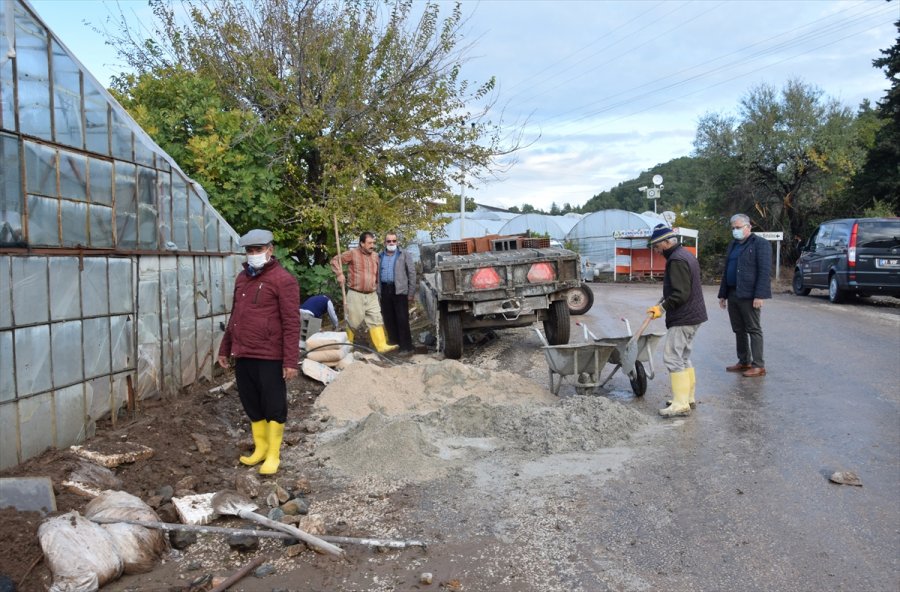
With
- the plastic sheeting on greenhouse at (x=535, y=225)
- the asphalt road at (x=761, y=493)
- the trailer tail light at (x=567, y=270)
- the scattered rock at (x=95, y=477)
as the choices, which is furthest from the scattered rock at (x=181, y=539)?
the plastic sheeting on greenhouse at (x=535, y=225)

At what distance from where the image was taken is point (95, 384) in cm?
604

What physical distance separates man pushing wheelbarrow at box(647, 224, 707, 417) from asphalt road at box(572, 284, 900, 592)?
42cm

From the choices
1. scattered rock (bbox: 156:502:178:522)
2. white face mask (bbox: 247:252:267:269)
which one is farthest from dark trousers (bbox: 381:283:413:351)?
scattered rock (bbox: 156:502:178:522)

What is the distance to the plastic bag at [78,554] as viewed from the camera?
3.73m

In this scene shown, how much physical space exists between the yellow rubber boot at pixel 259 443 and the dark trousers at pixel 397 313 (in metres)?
5.08

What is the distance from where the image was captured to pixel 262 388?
578cm

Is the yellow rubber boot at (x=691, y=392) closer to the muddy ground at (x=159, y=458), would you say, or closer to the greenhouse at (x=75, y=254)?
the muddy ground at (x=159, y=458)

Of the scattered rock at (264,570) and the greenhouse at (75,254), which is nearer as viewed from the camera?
the scattered rock at (264,570)

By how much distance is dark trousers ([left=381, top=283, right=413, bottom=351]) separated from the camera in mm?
10953

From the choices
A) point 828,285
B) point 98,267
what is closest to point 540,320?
point 98,267

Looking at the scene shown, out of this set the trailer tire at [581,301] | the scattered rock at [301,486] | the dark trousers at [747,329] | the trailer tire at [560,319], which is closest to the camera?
the scattered rock at [301,486]

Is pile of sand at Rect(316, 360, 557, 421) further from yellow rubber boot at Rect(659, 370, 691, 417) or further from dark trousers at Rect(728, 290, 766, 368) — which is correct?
dark trousers at Rect(728, 290, 766, 368)

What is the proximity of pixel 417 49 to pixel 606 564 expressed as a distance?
481 inches

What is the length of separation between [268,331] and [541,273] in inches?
218
